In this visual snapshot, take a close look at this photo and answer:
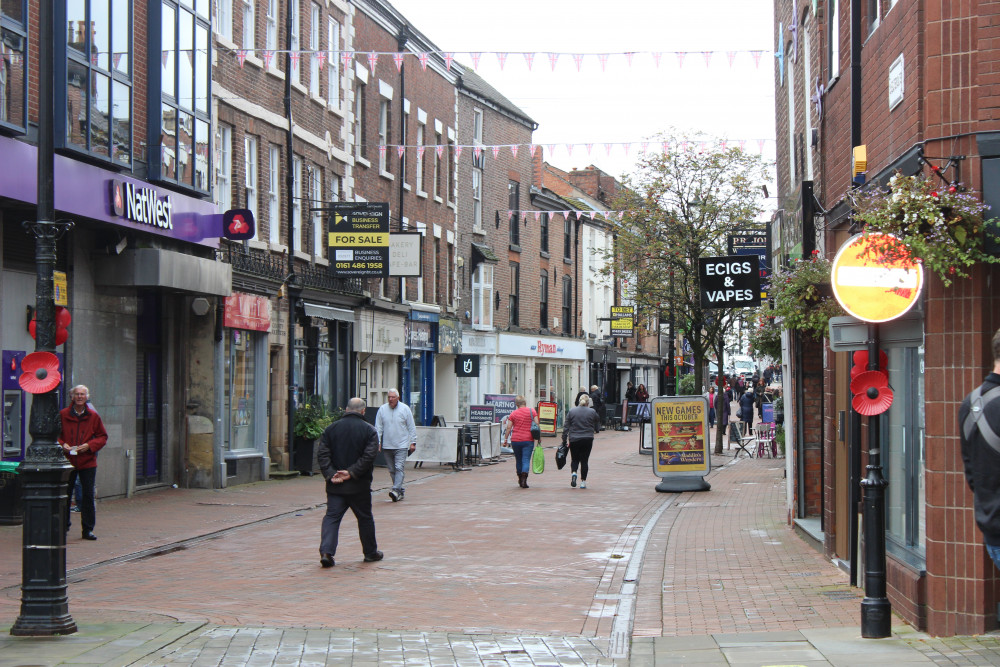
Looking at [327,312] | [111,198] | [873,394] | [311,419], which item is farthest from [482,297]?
[873,394]

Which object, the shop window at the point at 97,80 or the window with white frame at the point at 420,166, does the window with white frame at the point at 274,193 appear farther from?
the window with white frame at the point at 420,166

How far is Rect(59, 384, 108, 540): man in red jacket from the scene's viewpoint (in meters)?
13.1

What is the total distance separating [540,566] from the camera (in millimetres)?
11641

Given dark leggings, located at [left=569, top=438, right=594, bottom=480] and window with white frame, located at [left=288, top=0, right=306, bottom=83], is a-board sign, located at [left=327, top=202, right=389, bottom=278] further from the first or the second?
dark leggings, located at [left=569, top=438, right=594, bottom=480]

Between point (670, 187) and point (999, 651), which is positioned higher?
point (670, 187)

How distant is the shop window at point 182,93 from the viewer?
58.6 ft

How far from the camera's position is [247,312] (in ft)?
69.8

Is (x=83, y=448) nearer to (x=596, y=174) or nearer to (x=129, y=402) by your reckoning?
(x=129, y=402)

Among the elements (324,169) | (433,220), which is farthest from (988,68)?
(433,220)

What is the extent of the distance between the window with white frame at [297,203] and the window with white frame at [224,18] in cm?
354

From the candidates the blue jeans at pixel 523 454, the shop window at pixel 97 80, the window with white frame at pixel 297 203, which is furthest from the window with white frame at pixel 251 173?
the blue jeans at pixel 523 454

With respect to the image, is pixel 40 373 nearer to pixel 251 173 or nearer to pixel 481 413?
pixel 251 173

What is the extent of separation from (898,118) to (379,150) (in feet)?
75.8

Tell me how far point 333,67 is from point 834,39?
17567mm
